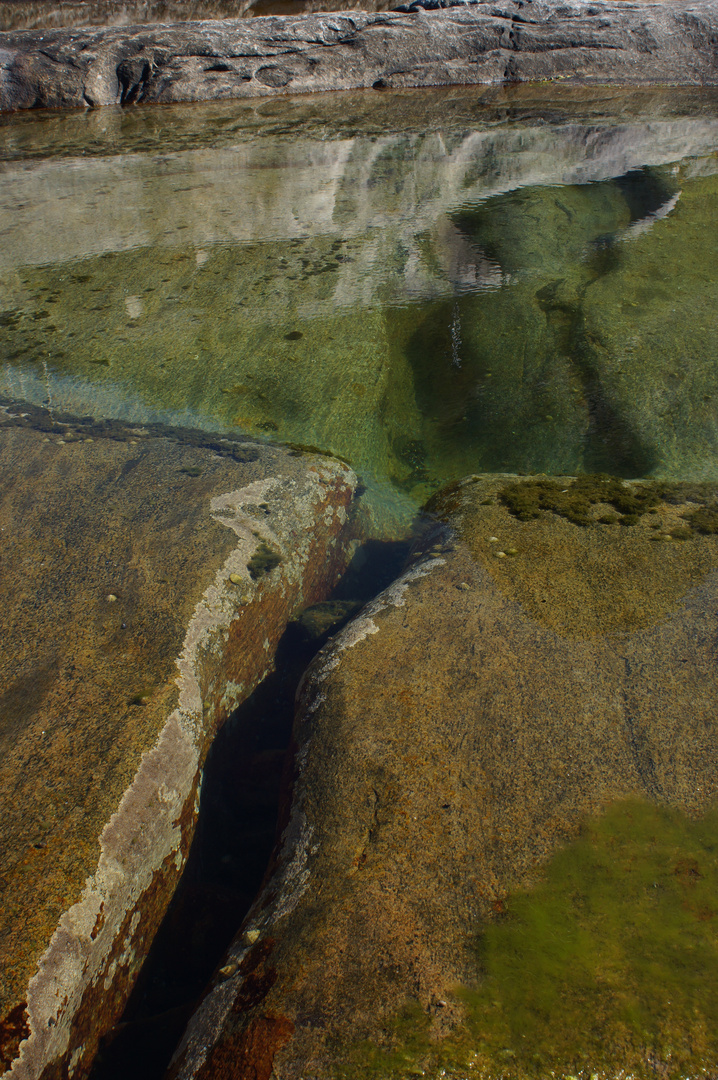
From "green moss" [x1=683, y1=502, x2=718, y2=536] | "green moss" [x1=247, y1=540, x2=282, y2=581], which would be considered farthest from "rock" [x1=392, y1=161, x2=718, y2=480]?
"green moss" [x1=247, y1=540, x2=282, y2=581]

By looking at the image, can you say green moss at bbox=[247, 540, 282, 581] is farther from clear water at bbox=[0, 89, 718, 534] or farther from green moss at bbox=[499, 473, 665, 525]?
green moss at bbox=[499, 473, 665, 525]

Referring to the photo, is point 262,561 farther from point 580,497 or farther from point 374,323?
point 374,323

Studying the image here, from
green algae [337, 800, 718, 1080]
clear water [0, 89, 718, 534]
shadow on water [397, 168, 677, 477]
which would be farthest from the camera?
clear water [0, 89, 718, 534]

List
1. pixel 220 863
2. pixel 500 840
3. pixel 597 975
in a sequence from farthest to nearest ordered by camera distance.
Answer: pixel 220 863 → pixel 500 840 → pixel 597 975

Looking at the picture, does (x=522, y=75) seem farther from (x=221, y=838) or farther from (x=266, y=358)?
(x=221, y=838)

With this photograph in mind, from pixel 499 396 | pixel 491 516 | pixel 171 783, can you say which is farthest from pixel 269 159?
pixel 171 783

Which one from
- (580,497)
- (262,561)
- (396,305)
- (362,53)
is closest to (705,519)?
(580,497)

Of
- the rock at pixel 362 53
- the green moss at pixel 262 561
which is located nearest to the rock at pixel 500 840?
the green moss at pixel 262 561
